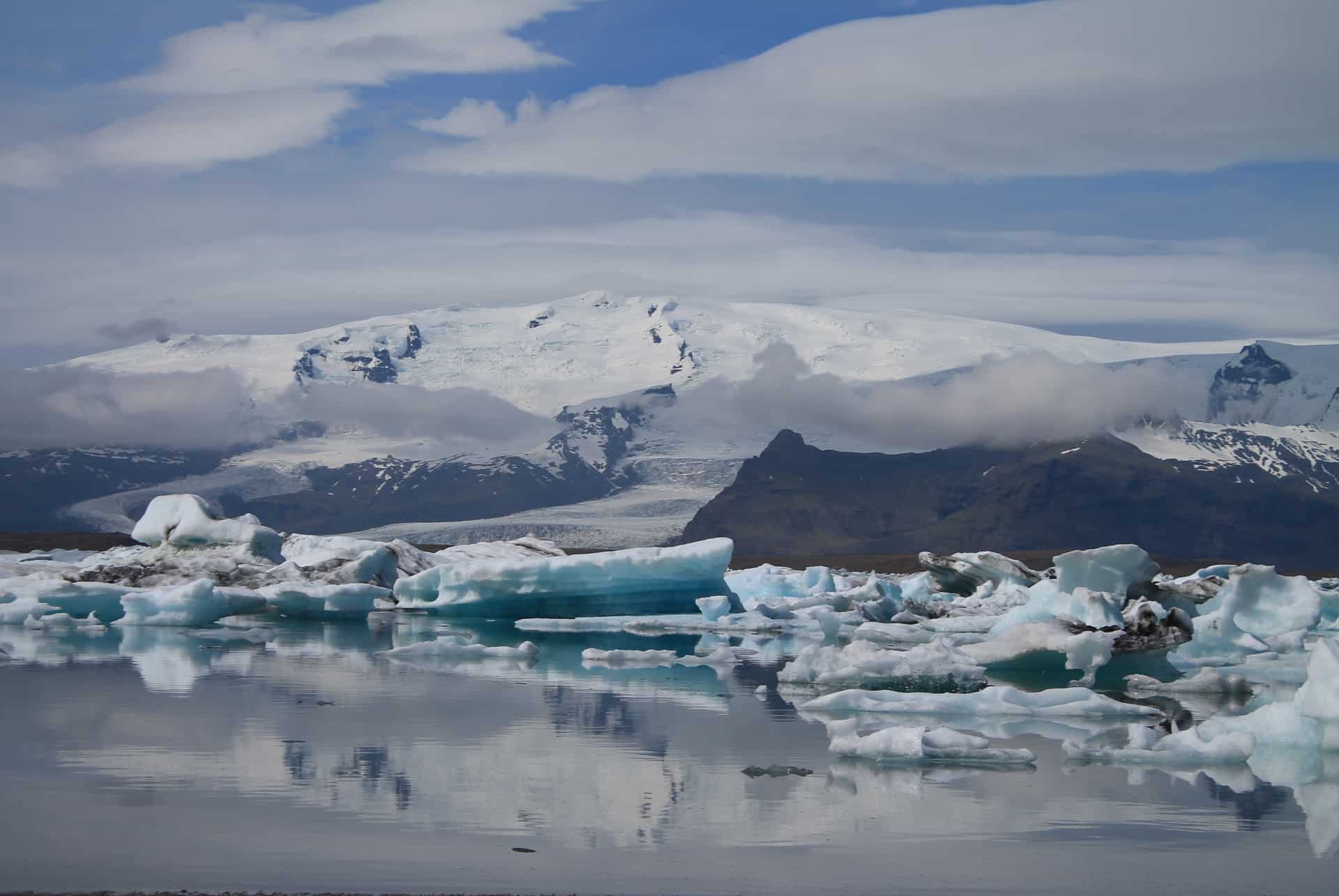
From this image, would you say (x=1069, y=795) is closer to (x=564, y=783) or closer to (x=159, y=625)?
(x=564, y=783)

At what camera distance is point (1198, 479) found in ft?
579

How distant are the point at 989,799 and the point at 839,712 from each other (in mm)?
4905

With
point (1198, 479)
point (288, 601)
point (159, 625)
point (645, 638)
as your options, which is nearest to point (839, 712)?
point (645, 638)

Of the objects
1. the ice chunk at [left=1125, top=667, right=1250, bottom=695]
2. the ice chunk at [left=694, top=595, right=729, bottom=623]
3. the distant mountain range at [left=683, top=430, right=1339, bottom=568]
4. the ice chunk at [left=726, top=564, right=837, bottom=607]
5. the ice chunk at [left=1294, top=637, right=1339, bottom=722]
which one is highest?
the ice chunk at [left=1294, top=637, right=1339, bottom=722]

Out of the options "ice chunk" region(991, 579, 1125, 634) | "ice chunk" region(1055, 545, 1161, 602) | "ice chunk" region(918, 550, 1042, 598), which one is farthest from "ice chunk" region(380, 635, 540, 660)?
"ice chunk" region(918, 550, 1042, 598)

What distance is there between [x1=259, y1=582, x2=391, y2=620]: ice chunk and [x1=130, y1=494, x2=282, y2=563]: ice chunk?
1.41 m

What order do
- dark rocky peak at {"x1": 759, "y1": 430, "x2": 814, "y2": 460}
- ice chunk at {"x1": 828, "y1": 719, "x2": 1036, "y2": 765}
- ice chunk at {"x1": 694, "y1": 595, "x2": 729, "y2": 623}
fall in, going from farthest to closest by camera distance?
dark rocky peak at {"x1": 759, "y1": 430, "x2": 814, "y2": 460} < ice chunk at {"x1": 694, "y1": 595, "x2": 729, "y2": 623} < ice chunk at {"x1": 828, "y1": 719, "x2": 1036, "y2": 765}

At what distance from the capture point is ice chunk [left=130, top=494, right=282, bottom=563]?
3322cm

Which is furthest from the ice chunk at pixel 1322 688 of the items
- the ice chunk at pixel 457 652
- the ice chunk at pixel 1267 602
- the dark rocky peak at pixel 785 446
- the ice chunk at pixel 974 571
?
the dark rocky peak at pixel 785 446

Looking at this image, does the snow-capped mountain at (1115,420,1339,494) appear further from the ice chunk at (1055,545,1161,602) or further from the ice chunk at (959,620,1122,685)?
the ice chunk at (959,620,1122,685)

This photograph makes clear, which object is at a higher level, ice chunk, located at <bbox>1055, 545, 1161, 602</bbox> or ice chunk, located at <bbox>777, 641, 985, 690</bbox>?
ice chunk, located at <bbox>1055, 545, 1161, 602</bbox>

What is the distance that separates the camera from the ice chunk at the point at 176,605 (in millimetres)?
28250

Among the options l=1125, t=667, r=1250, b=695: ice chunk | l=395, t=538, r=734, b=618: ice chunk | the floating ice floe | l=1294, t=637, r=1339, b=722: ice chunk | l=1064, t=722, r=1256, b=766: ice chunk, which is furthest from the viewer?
l=395, t=538, r=734, b=618: ice chunk

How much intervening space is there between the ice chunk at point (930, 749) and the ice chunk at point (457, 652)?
1119 cm
